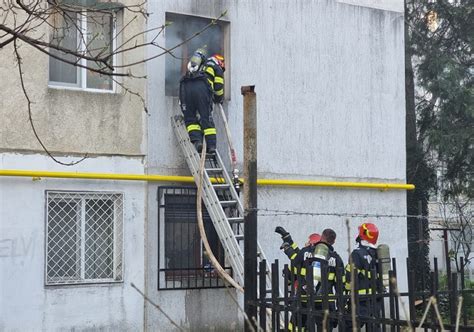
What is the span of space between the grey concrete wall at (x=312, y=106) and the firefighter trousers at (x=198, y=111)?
384 millimetres

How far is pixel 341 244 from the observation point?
1307cm

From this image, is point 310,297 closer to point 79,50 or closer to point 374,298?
point 374,298

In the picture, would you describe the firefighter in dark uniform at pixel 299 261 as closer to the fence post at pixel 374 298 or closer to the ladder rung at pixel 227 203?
the fence post at pixel 374 298

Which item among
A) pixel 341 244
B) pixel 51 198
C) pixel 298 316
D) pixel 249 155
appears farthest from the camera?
pixel 341 244

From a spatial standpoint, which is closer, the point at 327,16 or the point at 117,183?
the point at 117,183

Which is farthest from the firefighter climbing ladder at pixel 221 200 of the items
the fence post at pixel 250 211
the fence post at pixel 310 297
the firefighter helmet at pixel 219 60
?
the fence post at pixel 310 297

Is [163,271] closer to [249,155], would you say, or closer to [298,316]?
[249,155]

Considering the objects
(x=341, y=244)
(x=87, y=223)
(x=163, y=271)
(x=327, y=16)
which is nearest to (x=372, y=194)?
(x=341, y=244)

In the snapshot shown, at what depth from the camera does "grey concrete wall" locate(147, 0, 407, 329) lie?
11.7m

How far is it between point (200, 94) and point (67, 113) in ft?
5.63

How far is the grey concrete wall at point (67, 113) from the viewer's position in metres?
10.4

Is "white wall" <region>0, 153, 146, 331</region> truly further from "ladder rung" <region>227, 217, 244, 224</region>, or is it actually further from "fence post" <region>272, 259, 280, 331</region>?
"fence post" <region>272, 259, 280, 331</region>

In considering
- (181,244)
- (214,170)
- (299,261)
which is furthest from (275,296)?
(181,244)

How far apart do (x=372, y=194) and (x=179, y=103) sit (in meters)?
3.63
